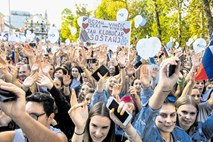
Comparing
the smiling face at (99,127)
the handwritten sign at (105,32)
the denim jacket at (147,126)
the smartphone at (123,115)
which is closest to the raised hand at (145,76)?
the denim jacket at (147,126)

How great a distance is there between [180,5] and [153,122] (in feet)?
60.4

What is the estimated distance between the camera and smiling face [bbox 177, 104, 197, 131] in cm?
382

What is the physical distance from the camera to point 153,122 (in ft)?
10.2

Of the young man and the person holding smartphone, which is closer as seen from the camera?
the young man

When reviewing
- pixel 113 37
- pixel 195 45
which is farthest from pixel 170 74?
pixel 195 45

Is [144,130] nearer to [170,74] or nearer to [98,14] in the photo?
[170,74]

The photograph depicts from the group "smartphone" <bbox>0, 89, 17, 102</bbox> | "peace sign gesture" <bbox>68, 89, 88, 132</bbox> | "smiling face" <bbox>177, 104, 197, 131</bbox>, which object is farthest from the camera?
"smiling face" <bbox>177, 104, 197, 131</bbox>

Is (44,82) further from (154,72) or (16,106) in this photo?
(16,106)

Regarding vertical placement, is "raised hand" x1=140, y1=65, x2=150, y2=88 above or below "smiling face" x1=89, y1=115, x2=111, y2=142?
above

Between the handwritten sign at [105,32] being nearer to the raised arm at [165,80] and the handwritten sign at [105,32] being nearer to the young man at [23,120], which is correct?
the raised arm at [165,80]

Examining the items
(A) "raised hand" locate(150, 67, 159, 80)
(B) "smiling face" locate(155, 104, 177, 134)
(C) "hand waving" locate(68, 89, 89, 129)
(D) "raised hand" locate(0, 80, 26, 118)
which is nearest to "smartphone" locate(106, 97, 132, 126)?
(C) "hand waving" locate(68, 89, 89, 129)

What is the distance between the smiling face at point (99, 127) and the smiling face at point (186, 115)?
3.35ft

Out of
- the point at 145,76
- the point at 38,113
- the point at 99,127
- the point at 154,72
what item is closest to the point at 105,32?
the point at 154,72

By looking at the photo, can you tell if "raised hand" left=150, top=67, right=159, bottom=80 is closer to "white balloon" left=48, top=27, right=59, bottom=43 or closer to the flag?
the flag
